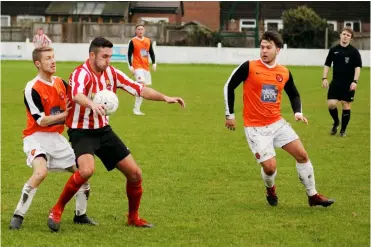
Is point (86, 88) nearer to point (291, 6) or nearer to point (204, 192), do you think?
point (204, 192)

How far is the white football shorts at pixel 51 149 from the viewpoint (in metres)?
8.39

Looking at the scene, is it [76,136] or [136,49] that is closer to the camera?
[76,136]

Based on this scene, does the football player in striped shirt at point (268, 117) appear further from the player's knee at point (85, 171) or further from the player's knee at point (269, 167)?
the player's knee at point (85, 171)

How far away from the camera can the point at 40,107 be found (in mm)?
8266

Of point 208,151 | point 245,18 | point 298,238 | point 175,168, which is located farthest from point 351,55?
point 245,18

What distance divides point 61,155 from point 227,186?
3255mm

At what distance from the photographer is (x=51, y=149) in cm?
848

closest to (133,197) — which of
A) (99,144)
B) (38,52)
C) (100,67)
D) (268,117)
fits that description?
(99,144)

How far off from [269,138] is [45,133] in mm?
2764

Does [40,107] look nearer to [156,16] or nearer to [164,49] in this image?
[164,49]

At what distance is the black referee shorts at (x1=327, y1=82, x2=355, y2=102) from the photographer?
672 inches

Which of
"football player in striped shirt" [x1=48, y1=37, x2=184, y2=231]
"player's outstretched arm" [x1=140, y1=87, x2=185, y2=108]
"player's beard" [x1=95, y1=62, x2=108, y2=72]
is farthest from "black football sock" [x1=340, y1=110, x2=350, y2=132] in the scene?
"player's beard" [x1=95, y1=62, x2=108, y2=72]

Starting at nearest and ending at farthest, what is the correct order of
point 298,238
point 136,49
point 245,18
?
point 298,238
point 136,49
point 245,18

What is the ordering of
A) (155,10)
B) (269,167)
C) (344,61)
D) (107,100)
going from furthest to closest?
(155,10)
(344,61)
(269,167)
(107,100)
